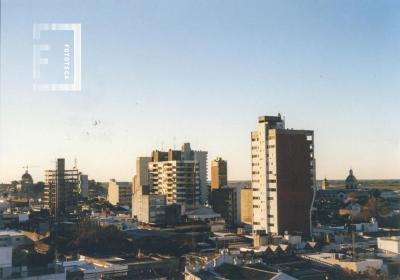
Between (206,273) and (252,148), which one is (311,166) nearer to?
(252,148)

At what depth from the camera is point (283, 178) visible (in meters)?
22.2

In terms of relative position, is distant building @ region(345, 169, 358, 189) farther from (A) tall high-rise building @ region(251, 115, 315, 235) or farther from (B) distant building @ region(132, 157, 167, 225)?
(A) tall high-rise building @ region(251, 115, 315, 235)

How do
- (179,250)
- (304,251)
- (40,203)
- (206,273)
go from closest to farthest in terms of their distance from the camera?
1. (206,273)
2. (304,251)
3. (179,250)
4. (40,203)

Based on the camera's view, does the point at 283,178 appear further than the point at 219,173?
No

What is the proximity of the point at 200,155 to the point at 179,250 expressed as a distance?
55.8 ft

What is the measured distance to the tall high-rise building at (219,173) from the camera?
35781 millimetres

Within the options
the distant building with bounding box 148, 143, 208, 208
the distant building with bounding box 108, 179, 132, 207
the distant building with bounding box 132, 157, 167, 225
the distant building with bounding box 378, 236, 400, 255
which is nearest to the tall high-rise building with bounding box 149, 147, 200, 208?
the distant building with bounding box 148, 143, 208, 208

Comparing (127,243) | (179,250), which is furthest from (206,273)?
(127,243)

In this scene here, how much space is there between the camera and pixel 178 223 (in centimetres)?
2677

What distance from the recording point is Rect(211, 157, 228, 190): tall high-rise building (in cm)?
3578

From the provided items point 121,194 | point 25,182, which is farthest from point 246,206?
point 25,182

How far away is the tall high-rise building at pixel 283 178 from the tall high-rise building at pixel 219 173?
1260cm

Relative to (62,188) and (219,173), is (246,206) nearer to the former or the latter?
(219,173)

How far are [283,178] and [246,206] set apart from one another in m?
7.69
